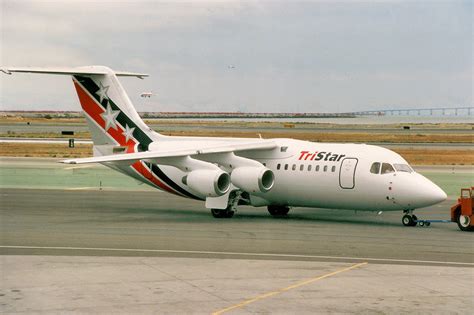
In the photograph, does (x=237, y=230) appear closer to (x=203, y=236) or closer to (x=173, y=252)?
(x=203, y=236)

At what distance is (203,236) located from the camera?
26.9 metres

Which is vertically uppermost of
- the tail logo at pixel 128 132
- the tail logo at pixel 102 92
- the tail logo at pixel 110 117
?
the tail logo at pixel 102 92

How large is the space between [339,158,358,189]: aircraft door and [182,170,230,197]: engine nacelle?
176 inches

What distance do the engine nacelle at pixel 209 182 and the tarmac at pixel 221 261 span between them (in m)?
1.12

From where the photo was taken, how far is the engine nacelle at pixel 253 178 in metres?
31.8

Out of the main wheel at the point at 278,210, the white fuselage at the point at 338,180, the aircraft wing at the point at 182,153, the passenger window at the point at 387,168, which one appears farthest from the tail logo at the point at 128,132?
the passenger window at the point at 387,168

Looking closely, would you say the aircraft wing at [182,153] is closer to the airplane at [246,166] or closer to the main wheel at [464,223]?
the airplane at [246,166]

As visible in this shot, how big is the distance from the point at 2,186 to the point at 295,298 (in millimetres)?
31279

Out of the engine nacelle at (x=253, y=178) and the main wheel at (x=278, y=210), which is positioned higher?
the engine nacelle at (x=253, y=178)

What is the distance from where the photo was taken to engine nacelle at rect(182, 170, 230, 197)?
3200 cm

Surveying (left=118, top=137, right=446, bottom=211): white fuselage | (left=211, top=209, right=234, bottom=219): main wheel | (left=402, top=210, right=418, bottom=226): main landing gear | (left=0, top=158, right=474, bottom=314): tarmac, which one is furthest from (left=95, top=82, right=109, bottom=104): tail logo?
(left=402, top=210, right=418, bottom=226): main landing gear

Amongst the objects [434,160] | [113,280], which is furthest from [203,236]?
[434,160]

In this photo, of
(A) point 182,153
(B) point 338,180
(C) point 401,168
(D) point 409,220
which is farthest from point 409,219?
(A) point 182,153

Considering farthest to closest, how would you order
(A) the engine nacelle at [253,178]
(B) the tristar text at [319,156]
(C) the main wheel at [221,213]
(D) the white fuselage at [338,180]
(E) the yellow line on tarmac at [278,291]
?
(C) the main wheel at [221,213] < (A) the engine nacelle at [253,178] < (B) the tristar text at [319,156] < (D) the white fuselage at [338,180] < (E) the yellow line on tarmac at [278,291]
